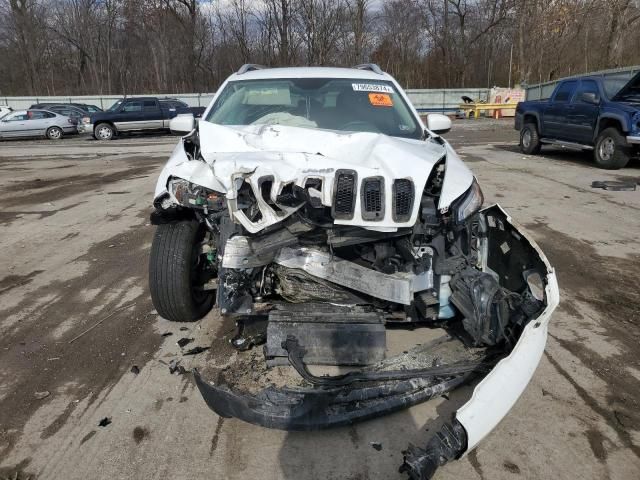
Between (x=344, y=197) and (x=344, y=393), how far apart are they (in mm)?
1061

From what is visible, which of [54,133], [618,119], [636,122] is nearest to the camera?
[636,122]

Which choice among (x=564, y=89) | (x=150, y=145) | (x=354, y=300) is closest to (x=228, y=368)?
(x=354, y=300)

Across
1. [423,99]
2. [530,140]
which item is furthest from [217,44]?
[530,140]

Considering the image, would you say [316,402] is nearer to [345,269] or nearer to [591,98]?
[345,269]

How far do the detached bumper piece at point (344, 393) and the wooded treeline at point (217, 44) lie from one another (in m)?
37.6

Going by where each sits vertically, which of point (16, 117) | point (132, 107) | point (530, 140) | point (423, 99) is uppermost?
point (423, 99)

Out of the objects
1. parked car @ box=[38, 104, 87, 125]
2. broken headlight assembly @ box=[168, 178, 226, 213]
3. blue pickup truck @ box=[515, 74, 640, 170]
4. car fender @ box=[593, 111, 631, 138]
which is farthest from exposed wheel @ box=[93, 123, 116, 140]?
broken headlight assembly @ box=[168, 178, 226, 213]

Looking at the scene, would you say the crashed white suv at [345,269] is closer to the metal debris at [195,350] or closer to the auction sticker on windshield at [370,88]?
the metal debris at [195,350]

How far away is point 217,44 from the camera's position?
140ft

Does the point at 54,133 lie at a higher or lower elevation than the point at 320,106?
lower

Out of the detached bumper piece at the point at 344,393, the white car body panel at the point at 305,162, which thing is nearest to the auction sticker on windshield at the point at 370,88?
the white car body panel at the point at 305,162

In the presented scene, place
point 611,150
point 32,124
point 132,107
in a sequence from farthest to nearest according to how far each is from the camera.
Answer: point 32,124, point 132,107, point 611,150

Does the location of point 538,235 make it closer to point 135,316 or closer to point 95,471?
point 135,316

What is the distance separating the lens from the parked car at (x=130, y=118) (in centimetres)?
2098
